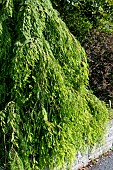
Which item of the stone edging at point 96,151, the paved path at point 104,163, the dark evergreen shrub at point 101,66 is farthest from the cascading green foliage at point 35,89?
the dark evergreen shrub at point 101,66

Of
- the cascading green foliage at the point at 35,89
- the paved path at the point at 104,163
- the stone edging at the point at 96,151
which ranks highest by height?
the cascading green foliage at the point at 35,89

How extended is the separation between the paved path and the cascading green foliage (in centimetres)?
72

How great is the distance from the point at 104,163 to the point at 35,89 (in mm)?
1752

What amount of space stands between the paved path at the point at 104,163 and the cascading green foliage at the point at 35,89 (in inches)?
28.3

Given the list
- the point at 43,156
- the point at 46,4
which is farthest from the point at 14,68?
the point at 43,156

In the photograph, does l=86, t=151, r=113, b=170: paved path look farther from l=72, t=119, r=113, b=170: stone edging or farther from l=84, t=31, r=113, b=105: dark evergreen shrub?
l=84, t=31, r=113, b=105: dark evergreen shrub

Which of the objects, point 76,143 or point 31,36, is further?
point 76,143

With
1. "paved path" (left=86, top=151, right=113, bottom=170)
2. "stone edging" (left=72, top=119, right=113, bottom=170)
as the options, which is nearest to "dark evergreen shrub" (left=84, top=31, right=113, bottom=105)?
"stone edging" (left=72, top=119, right=113, bottom=170)

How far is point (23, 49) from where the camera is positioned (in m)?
3.15

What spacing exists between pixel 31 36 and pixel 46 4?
443mm

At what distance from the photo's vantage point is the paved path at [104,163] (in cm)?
418

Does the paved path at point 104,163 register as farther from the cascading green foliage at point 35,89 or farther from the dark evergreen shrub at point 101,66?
the dark evergreen shrub at point 101,66

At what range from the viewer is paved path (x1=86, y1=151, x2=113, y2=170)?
4.18 metres

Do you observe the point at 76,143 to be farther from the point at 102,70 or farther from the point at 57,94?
the point at 102,70
